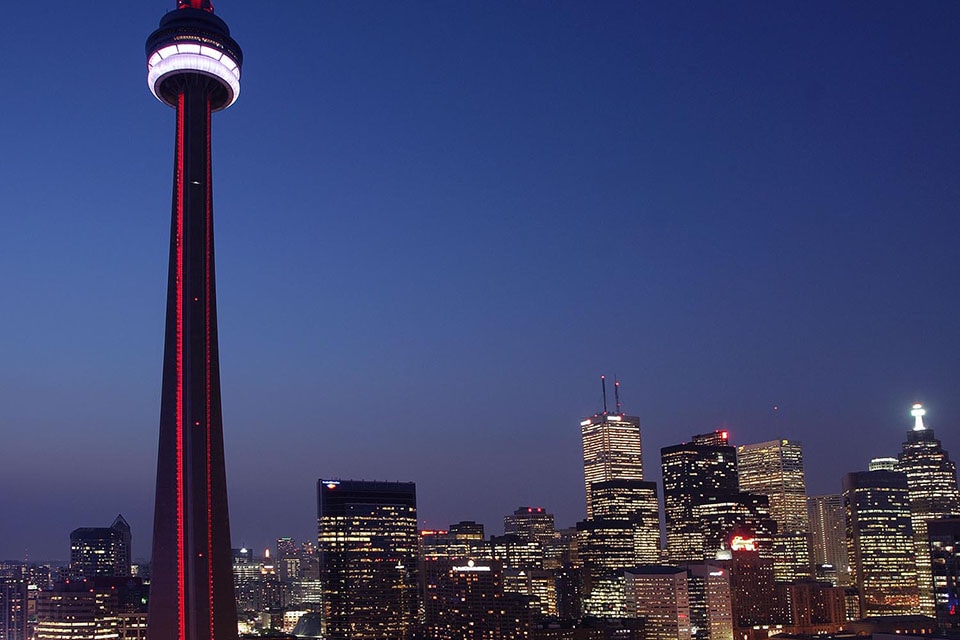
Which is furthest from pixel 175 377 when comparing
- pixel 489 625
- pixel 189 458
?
pixel 489 625

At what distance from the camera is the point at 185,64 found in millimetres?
63844

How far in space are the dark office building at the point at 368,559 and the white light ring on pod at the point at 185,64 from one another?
115826 millimetres

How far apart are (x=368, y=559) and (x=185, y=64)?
124 metres

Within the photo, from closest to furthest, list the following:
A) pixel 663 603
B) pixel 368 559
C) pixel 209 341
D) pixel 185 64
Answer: pixel 209 341 < pixel 185 64 < pixel 663 603 < pixel 368 559

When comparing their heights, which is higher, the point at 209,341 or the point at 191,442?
the point at 209,341

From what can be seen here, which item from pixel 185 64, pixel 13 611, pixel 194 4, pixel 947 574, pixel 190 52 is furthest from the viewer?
pixel 13 611

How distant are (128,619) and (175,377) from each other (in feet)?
308

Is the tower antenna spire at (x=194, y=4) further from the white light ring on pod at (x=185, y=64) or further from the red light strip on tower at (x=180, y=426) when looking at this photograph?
the red light strip on tower at (x=180, y=426)

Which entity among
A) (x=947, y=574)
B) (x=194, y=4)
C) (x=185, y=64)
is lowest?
(x=947, y=574)

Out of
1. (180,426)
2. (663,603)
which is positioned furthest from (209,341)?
(663,603)

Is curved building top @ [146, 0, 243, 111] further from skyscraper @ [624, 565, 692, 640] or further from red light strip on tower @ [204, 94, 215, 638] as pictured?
skyscraper @ [624, 565, 692, 640]

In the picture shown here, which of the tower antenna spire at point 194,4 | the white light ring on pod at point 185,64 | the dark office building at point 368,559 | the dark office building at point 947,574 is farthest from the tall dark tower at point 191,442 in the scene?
the dark office building at point 368,559

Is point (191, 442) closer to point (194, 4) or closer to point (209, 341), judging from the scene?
point (209, 341)

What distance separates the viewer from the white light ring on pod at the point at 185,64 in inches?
2517
